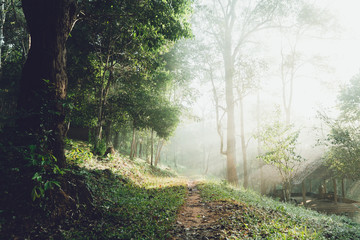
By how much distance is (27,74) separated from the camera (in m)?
4.62

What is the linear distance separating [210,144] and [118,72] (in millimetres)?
42278

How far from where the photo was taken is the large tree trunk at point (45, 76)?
4484 millimetres

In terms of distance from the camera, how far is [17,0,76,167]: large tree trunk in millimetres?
4484

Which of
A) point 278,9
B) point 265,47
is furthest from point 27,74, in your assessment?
point 265,47

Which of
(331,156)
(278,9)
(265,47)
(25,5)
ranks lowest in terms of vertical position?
(331,156)

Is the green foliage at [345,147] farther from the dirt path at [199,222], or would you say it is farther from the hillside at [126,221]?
the dirt path at [199,222]

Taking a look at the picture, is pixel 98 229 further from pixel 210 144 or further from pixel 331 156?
pixel 210 144

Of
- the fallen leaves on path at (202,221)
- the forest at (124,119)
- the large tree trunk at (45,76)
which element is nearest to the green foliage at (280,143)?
the forest at (124,119)

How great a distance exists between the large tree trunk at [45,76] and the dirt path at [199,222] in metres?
3.66

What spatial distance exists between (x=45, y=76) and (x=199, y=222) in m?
5.95

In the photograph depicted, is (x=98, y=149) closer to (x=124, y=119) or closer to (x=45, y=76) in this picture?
(x=124, y=119)

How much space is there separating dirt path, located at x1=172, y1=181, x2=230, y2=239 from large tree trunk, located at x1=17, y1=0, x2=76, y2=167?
366cm

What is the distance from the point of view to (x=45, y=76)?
4.62 m

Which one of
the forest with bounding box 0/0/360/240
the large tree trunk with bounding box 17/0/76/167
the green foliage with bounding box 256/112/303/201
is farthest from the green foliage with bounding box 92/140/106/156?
the green foliage with bounding box 256/112/303/201
